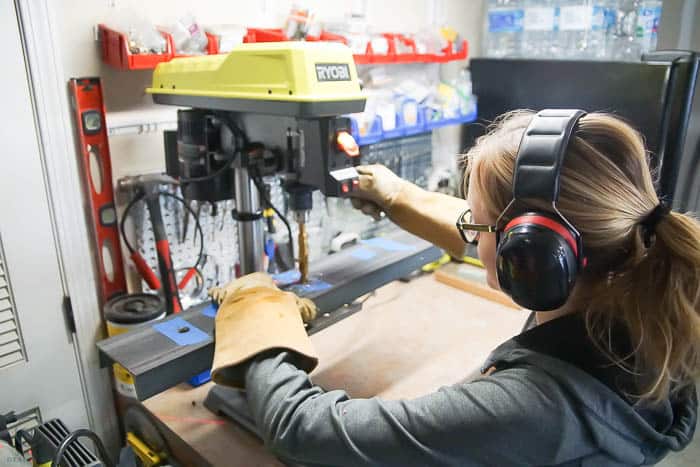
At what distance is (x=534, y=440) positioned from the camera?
2.20ft

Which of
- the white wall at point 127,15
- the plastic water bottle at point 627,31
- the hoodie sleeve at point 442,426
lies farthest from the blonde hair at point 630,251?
A: the plastic water bottle at point 627,31

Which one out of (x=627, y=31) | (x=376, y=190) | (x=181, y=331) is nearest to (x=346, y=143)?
(x=376, y=190)

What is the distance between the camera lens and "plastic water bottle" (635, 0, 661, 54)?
1851 millimetres

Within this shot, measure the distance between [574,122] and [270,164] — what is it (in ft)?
1.99

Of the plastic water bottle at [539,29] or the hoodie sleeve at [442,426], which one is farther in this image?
the plastic water bottle at [539,29]

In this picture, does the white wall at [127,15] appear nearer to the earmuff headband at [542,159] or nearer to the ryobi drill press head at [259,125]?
the ryobi drill press head at [259,125]

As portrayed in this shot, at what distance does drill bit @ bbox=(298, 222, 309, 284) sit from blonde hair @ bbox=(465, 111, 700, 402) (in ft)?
1.70

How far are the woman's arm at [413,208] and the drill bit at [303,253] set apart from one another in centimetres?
16

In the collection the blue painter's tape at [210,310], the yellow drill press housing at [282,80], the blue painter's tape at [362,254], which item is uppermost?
the yellow drill press housing at [282,80]

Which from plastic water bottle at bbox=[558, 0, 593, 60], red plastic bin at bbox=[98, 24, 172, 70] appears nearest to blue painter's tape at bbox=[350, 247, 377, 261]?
red plastic bin at bbox=[98, 24, 172, 70]

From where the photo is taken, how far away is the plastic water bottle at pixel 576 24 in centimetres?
199

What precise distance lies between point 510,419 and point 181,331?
66cm

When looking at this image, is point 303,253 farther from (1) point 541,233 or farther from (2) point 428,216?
(1) point 541,233

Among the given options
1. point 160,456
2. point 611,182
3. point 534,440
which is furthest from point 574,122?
point 160,456
